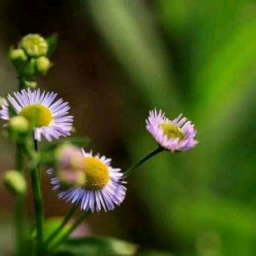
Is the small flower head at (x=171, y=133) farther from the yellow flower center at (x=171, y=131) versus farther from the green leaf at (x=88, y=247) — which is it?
the green leaf at (x=88, y=247)

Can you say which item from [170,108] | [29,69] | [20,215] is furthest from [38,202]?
[170,108]

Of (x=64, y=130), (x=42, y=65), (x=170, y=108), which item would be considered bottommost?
(x=64, y=130)

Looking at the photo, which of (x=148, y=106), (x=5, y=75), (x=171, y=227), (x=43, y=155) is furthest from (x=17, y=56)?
(x=5, y=75)

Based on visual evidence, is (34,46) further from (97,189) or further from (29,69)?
(97,189)

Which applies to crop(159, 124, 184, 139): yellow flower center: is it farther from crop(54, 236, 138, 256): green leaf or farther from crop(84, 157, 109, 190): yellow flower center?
crop(54, 236, 138, 256): green leaf

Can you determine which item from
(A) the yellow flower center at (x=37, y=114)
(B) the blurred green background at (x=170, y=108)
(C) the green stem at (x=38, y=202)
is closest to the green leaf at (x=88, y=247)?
(C) the green stem at (x=38, y=202)
